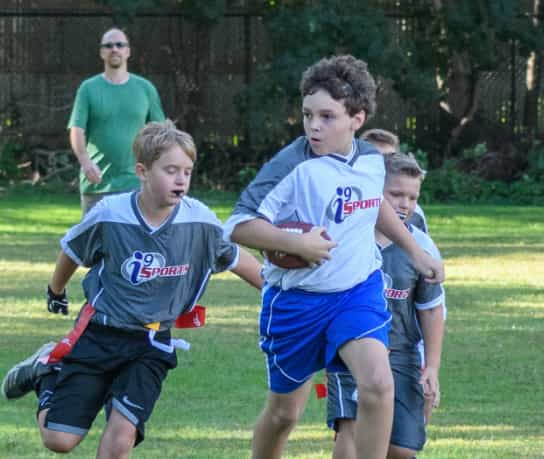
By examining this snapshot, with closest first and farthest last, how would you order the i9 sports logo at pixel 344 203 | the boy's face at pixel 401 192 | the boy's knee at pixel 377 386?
the boy's knee at pixel 377 386
the i9 sports logo at pixel 344 203
the boy's face at pixel 401 192

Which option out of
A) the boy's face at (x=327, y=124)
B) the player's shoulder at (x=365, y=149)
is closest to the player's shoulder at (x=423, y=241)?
the player's shoulder at (x=365, y=149)

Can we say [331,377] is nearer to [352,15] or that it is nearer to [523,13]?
[352,15]

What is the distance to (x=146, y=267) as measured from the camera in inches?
222

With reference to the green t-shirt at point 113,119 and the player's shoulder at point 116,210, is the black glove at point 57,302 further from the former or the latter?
the green t-shirt at point 113,119

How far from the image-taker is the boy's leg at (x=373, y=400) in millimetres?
5168

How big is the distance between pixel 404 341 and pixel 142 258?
1103mm

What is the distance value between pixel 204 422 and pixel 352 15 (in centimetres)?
1470

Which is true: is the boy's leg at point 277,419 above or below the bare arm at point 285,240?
below

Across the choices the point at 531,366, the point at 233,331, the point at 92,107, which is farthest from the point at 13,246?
the point at 531,366

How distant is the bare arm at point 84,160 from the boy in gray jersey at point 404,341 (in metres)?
4.87

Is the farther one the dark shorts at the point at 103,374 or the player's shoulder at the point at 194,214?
the player's shoulder at the point at 194,214

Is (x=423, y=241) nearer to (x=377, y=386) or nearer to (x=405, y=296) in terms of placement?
(x=405, y=296)

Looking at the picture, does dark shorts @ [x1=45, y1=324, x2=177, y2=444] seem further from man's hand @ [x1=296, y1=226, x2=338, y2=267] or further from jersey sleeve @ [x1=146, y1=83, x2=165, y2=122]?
jersey sleeve @ [x1=146, y1=83, x2=165, y2=122]

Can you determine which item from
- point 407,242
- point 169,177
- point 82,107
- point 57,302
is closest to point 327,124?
point 407,242
